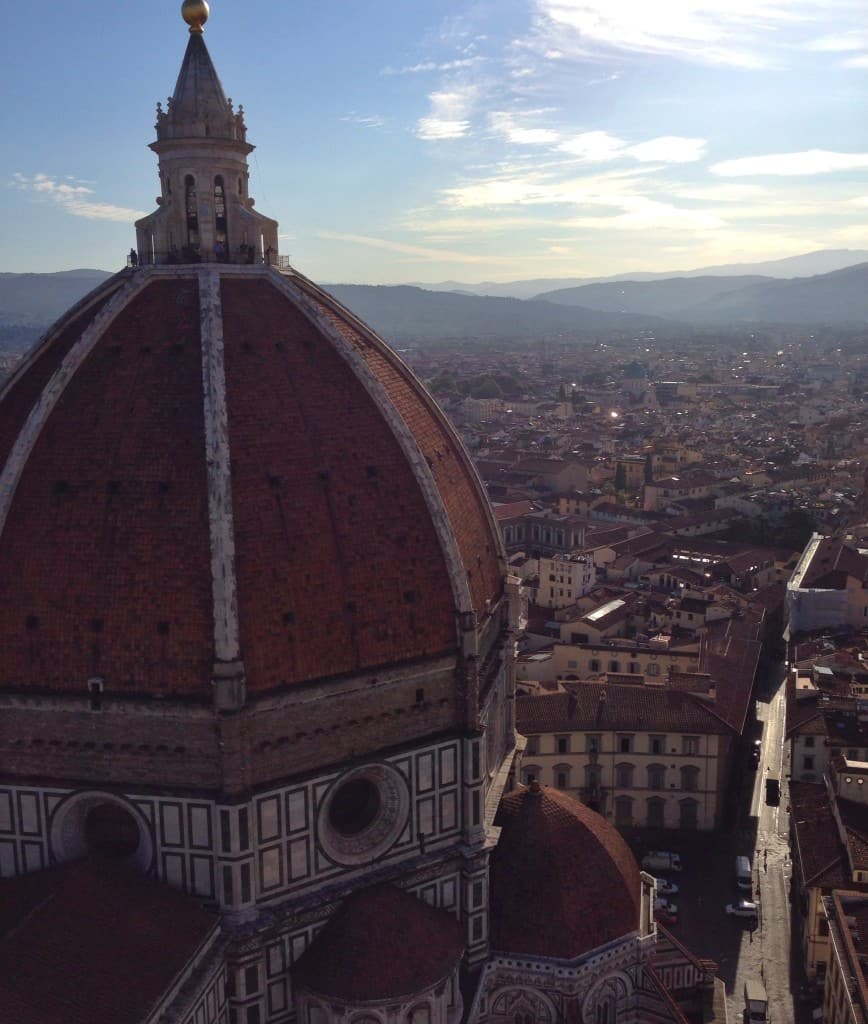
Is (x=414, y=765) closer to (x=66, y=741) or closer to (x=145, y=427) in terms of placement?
(x=66, y=741)

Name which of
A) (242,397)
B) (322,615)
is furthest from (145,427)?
(322,615)

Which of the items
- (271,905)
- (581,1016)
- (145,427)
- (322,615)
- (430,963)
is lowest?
(581,1016)

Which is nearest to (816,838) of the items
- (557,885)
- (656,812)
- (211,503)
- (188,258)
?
(656,812)

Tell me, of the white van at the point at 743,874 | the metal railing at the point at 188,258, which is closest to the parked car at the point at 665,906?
the white van at the point at 743,874

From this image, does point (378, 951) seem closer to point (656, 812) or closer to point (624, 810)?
point (624, 810)

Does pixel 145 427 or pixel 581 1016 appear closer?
pixel 145 427
